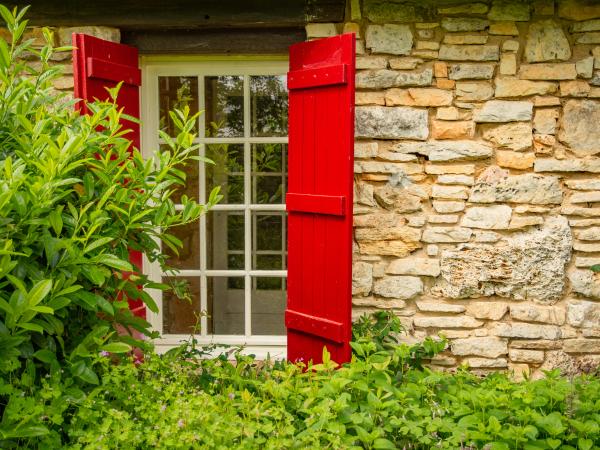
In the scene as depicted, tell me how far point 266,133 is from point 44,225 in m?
3.20

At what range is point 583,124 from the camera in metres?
3.76

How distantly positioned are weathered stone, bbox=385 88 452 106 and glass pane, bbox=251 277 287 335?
114 inches

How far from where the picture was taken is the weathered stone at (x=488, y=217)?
3803mm

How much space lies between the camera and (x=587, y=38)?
3744 millimetres

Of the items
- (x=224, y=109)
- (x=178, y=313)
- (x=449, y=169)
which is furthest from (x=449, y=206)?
(x=178, y=313)

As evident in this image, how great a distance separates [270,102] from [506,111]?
2.09m

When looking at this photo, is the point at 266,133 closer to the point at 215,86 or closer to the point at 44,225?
the point at 215,86

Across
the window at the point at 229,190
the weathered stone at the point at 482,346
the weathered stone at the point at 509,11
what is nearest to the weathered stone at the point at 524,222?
the weathered stone at the point at 482,346

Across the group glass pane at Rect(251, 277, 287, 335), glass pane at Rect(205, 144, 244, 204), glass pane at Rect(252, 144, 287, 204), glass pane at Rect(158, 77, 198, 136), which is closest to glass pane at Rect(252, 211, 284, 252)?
glass pane at Rect(252, 144, 287, 204)

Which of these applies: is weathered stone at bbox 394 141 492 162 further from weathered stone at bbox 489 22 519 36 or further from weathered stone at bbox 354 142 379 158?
weathered stone at bbox 489 22 519 36

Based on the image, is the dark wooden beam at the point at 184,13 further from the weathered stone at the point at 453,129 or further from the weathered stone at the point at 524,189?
the weathered stone at the point at 524,189

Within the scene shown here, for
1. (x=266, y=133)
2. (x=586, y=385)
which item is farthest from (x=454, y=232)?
(x=266, y=133)

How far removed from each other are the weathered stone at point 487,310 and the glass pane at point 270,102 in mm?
2299

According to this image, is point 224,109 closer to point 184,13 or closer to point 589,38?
point 184,13
